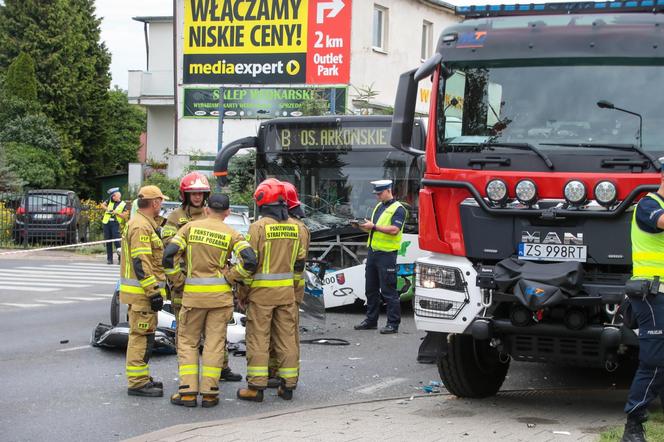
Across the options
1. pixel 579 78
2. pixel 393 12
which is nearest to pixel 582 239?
pixel 579 78

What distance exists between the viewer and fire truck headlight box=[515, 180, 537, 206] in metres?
7.81

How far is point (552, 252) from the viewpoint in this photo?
7785 millimetres

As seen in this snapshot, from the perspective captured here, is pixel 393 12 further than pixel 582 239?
Yes

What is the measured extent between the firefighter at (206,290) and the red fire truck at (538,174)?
1.53m

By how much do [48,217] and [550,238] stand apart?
23971 millimetres

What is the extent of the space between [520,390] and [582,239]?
2156 mm

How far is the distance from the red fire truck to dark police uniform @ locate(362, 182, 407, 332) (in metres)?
4.23

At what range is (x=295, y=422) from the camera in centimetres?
755

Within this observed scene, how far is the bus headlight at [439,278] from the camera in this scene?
7.92 metres

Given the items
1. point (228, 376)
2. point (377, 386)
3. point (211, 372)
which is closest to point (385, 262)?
point (377, 386)

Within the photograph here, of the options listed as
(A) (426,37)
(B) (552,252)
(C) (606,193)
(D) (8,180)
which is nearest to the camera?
(C) (606,193)

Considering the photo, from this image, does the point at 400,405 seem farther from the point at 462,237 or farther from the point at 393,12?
the point at 393,12

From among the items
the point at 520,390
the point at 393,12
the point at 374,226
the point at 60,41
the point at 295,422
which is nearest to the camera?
the point at 295,422

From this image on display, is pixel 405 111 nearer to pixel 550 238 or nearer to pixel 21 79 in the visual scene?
pixel 550 238
